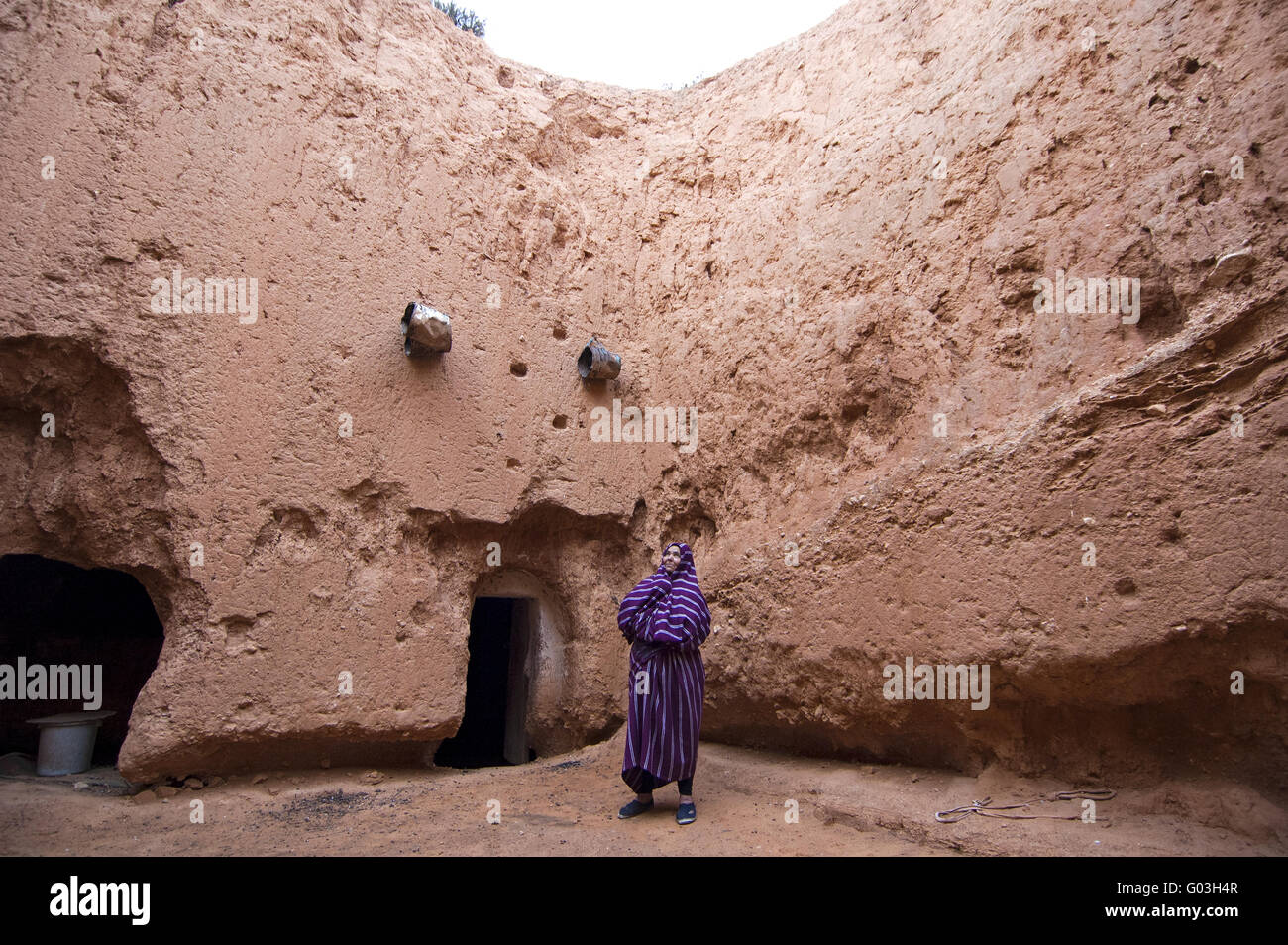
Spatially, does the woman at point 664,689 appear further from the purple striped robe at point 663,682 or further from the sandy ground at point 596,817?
the sandy ground at point 596,817

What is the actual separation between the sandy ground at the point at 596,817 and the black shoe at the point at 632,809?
4 centimetres

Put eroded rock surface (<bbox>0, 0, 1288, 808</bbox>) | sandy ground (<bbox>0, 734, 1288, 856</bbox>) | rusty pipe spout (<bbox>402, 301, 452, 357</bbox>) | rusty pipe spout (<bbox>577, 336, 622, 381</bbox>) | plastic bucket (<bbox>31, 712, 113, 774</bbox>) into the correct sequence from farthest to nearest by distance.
A: 1. rusty pipe spout (<bbox>577, 336, 622, 381</bbox>)
2. rusty pipe spout (<bbox>402, 301, 452, 357</bbox>)
3. plastic bucket (<bbox>31, 712, 113, 774</bbox>)
4. eroded rock surface (<bbox>0, 0, 1288, 808</bbox>)
5. sandy ground (<bbox>0, 734, 1288, 856</bbox>)

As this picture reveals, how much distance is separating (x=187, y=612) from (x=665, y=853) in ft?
9.11

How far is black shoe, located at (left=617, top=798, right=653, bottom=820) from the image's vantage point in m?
3.88

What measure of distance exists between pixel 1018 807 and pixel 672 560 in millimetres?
1986

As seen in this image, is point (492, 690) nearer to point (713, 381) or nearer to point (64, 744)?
point (64, 744)

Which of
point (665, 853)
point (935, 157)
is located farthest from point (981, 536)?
point (935, 157)

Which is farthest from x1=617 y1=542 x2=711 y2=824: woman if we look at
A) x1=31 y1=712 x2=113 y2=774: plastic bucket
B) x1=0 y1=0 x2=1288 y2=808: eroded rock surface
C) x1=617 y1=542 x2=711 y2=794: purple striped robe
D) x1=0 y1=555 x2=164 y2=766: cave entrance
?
x1=0 y1=555 x2=164 y2=766: cave entrance

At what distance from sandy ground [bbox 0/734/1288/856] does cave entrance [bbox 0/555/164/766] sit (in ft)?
6.69

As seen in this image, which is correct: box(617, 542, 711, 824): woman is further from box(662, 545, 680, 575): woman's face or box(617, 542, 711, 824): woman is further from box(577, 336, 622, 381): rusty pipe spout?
box(577, 336, 622, 381): rusty pipe spout

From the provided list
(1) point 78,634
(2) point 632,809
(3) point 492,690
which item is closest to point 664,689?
(2) point 632,809

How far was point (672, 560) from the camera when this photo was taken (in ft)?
14.0

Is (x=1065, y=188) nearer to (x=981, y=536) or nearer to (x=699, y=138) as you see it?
(x=981, y=536)

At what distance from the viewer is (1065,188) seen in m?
3.83
